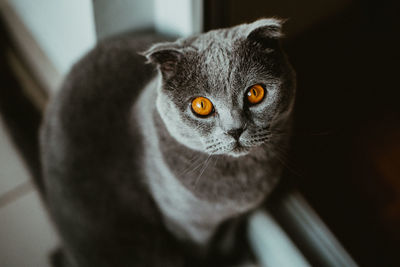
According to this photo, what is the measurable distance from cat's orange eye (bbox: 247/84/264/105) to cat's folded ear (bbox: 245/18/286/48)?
0.26ft

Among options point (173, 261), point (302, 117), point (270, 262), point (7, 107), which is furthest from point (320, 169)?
point (7, 107)

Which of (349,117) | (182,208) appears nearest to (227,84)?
(182,208)

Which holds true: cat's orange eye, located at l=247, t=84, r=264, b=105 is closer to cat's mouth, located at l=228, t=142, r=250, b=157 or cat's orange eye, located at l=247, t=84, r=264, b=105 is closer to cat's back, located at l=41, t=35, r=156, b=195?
cat's mouth, located at l=228, t=142, r=250, b=157

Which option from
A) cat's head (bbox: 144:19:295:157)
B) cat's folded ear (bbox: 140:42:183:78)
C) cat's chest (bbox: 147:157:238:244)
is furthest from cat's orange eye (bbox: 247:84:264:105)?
cat's chest (bbox: 147:157:238:244)

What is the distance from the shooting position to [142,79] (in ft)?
3.19

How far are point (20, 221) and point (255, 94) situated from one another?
0.93 metres

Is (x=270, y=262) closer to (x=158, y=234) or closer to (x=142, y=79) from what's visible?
(x=158, y=234)

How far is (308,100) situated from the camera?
49.6 inches

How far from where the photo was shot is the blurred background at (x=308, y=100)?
41.5 inches

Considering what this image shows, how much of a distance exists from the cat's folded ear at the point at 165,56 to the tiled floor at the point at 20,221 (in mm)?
765

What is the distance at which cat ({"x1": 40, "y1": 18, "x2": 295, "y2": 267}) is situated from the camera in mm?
724

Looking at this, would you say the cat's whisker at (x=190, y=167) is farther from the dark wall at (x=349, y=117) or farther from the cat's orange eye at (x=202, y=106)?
the dark wall at (x=349, y=117)

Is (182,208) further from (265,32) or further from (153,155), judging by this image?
(265,32)

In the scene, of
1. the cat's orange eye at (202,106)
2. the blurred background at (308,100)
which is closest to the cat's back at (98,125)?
the blurred background at (308,100)
